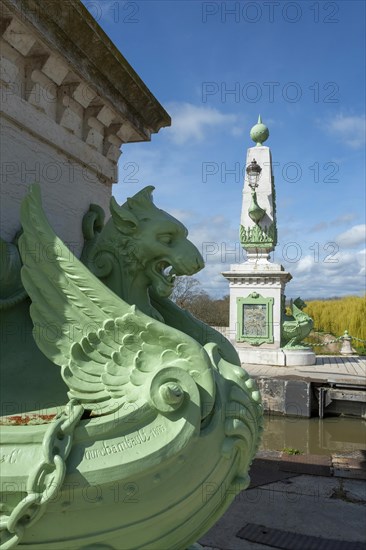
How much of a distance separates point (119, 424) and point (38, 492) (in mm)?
337

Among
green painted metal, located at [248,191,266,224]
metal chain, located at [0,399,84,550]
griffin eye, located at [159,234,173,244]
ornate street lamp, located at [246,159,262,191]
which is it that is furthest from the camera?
ornate street lamp, located at [246,159,262,191]

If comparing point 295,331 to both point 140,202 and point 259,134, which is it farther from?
point 140,202

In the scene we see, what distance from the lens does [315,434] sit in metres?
8.74

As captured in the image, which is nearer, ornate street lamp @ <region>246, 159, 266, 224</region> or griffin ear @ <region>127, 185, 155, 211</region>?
griffin ear @ <region>127, 185, 155, 211</region>

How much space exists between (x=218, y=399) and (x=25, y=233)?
1043mm

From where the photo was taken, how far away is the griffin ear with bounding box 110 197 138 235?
Result: 89.4 inches

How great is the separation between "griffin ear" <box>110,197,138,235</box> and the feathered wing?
0.36 m

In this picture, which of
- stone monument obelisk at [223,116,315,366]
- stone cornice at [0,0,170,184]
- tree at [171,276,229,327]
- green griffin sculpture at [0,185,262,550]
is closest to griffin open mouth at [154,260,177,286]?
green griffin sculpture at [0,185,262,550]

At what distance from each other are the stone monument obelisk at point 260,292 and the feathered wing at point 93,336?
1198 cm

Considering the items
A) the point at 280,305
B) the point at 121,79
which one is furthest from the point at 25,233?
the point at 280,305

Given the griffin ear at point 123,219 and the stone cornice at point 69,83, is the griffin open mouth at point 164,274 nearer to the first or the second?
the griffin ear at point 123,219

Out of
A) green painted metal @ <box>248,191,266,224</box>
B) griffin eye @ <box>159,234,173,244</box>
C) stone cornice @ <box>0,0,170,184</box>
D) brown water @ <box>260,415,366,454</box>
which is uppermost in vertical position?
green painted metal @ <box>248,191,266,224</box>

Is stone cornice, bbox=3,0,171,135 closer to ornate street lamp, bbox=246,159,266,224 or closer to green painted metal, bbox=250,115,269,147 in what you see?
ornate street lamp, bbox=246,159,266,224

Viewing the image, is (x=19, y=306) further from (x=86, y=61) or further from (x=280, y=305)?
(x=280, y=305)
